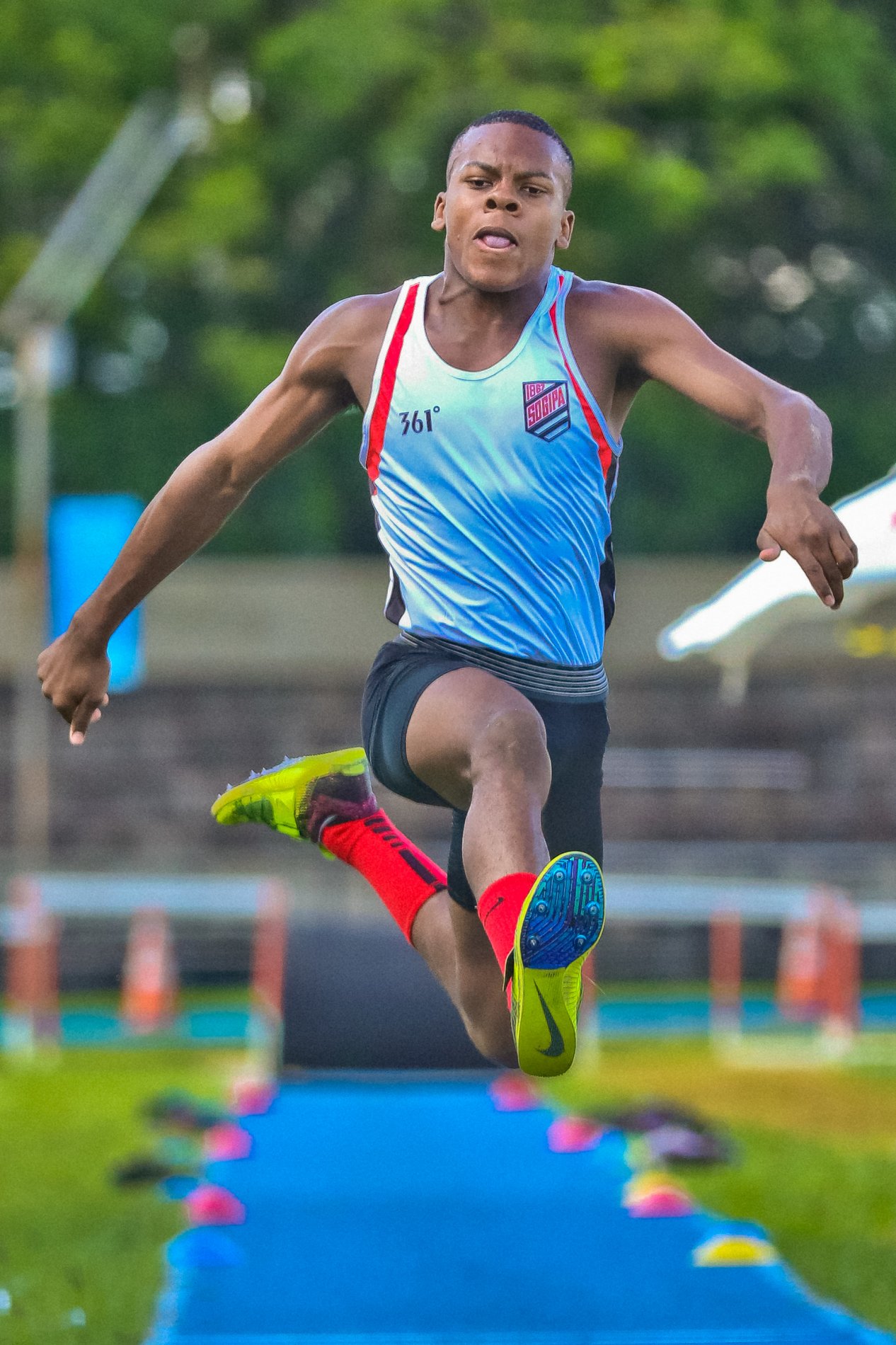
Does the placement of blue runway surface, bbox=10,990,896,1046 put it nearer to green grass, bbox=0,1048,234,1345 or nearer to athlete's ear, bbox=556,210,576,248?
green grass, bbox=0,1048,234,1345

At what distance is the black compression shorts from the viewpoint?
14.7 ft

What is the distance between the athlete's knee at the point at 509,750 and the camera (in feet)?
13.8

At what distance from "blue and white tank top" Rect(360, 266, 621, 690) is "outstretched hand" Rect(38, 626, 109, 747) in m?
0.69

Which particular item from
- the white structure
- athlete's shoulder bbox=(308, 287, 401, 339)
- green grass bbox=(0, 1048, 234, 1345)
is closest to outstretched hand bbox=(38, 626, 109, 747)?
athlete's shoulder bbox=(308, 287, 401, 339)

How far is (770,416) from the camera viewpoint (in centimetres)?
408

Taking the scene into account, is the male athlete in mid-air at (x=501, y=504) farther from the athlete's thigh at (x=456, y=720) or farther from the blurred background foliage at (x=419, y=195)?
the blurred background foliage at (x=419, y=195)

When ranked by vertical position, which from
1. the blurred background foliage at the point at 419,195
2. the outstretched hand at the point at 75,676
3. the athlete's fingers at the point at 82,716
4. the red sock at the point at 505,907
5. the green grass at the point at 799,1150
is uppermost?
the blurred background foliage at the point at 419,195

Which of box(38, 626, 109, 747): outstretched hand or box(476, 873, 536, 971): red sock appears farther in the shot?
box(38, 626, 109, 747): outstretched hand

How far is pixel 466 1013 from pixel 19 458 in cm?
2263

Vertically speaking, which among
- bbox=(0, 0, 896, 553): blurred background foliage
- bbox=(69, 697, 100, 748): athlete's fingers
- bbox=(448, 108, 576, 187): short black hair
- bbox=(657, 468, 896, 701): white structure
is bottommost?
bbox=(69, 697, 100, 748): athlete's fingers

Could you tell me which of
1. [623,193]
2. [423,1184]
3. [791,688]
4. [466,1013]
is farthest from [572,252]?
[466,1013]

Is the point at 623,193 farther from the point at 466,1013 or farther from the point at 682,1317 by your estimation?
the point at 466,1013

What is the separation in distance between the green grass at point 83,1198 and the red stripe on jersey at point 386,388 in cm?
497

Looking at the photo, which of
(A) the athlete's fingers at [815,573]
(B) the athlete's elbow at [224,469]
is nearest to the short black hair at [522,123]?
(B) the athlete's elbow at [224,469]
